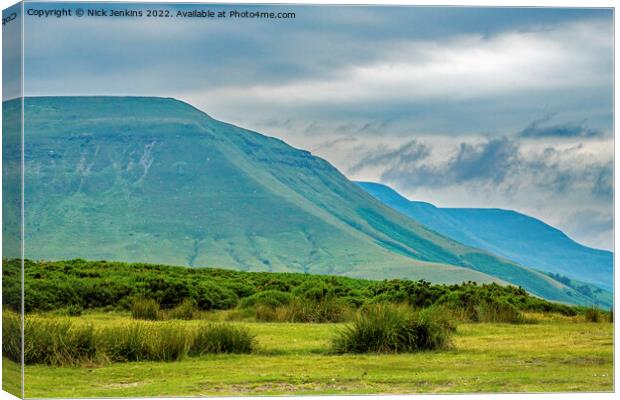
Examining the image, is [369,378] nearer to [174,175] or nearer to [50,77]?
[50,77]

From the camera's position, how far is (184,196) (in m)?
40.8

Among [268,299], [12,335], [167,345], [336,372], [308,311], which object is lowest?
[336,372]

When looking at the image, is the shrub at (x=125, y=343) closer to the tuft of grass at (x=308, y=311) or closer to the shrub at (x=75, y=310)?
the shrub at (x=75, y=310)

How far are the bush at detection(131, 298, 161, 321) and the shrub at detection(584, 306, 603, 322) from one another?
25.2 feet

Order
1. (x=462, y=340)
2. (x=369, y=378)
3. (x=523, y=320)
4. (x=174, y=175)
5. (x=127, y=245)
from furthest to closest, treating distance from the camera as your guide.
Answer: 1. (x=127, y=245)
2. (x=174, y=175)
3. (x=523, y=320)
4. (x=462, y=340)
5. (x=369, y=378)

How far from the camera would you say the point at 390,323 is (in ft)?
63.8

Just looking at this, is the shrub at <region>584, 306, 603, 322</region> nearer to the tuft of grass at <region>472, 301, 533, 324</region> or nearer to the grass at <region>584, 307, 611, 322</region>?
the grass at <region>584, 307, 611, 322</region>

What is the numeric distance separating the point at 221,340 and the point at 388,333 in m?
2.49

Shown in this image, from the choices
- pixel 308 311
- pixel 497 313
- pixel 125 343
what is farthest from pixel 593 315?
pixel 125 343

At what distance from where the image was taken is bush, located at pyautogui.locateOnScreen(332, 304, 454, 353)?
63.7ft

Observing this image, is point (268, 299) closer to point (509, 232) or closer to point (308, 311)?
point (308, 311)

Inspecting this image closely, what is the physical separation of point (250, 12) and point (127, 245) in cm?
2206

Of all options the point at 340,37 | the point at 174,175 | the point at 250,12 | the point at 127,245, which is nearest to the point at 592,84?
the point at 340,37

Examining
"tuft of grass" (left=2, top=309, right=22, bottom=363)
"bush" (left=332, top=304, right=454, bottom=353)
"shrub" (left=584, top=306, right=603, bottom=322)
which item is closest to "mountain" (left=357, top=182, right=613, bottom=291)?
"shrub" (left=584, top=306, right=603, bottom=322)
